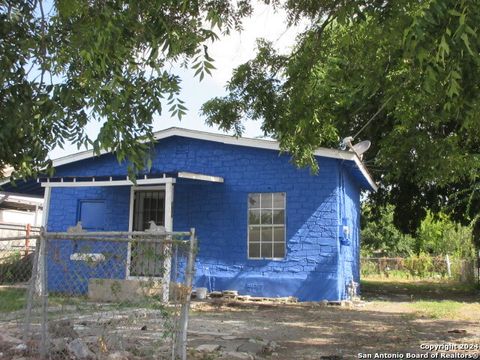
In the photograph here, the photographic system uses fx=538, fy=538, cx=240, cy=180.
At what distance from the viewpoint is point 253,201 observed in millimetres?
13336

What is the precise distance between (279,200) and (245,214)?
0.91m

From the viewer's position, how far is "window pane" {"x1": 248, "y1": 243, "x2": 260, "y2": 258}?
43.1 feet

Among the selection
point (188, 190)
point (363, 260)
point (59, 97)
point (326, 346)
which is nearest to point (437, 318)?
point (326, 346)

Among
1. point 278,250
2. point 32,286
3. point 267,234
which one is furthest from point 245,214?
point 32,286

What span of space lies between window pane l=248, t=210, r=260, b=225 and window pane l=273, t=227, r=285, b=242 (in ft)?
1.61

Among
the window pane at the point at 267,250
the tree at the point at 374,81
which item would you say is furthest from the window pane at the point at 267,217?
the tree at the point at 374,81

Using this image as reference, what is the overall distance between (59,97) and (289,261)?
346 inches

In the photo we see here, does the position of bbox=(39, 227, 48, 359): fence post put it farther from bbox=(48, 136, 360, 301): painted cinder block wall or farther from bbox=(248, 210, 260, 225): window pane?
bbox=(248, 210, 260, 225): window pane

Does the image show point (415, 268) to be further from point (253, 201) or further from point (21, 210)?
point (21, 210)

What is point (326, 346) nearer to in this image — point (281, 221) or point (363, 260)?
point (281, 221)

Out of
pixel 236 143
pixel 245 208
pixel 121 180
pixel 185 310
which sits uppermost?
pixel 236 143

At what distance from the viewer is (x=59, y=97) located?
16.1ft

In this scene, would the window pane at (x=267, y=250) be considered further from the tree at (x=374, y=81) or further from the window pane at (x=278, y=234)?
the tree at (x=374, y=81)

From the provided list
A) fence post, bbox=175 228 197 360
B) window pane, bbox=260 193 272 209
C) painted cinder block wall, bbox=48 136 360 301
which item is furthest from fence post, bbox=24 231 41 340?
window pane, bbox=260 193 272 209
